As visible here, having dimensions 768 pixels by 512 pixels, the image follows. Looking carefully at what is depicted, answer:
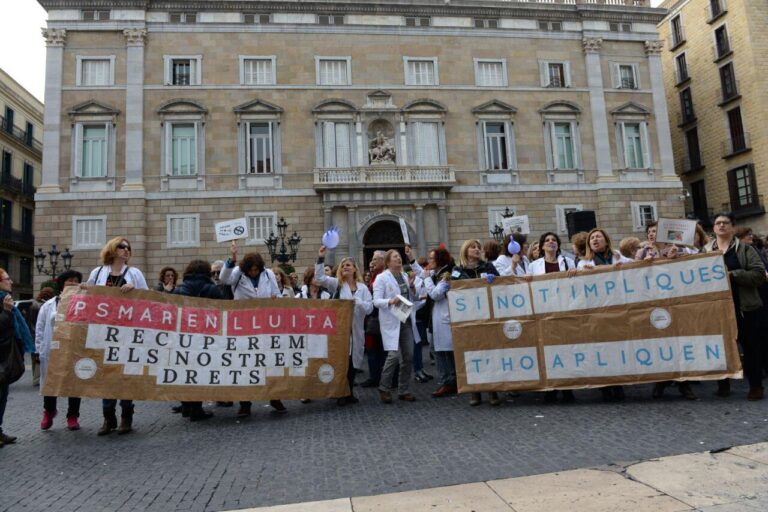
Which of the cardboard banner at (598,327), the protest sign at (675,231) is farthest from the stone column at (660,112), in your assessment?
the cardboard banner at (598,327)

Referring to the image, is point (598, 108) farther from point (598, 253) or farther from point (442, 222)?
point (598, 253)

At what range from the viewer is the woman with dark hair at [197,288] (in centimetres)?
730

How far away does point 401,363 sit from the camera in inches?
311

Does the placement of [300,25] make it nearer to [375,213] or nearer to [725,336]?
[375,213]

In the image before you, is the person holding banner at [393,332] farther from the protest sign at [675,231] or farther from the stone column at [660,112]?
the stone column at [660,112]

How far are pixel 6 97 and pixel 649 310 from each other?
41265 millimetres

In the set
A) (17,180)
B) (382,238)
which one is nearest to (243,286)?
(382,238)

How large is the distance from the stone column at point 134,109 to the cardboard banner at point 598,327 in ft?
72.1

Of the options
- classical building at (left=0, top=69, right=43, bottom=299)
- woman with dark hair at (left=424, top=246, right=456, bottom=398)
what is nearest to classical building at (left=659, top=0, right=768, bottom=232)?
woman with dark hair at (left=424, top=246, right=456, bottom=398)

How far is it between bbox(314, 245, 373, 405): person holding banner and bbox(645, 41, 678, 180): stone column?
2556 centimetres

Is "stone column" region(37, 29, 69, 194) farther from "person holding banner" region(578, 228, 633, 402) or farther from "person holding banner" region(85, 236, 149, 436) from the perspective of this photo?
"person holding banner" region(578, 228, 633, 402)

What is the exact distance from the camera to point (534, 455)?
4.87 metres

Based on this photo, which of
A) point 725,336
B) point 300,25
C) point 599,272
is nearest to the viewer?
point 725,336

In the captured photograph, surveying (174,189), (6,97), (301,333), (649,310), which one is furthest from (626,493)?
(6,97)
